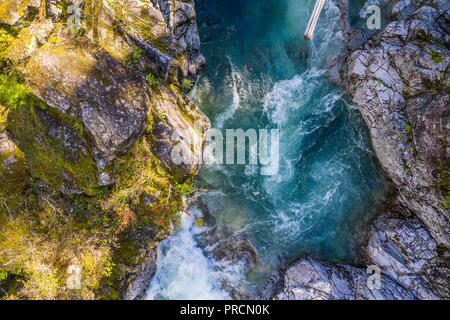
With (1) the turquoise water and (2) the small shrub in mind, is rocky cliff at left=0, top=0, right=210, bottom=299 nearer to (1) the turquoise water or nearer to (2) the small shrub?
(2) the small shrub

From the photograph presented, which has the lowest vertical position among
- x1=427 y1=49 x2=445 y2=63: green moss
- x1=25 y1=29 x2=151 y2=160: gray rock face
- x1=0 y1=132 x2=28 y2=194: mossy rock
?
x1=0 y1=132 x2=28 y2=194: mossy rock

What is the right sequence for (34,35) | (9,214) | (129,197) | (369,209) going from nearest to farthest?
(34,35), (9,214), (129,197), (369,209)

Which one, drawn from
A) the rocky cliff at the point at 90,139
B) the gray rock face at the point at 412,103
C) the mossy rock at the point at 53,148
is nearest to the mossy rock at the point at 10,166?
the rocky cliff at the point at 90,139

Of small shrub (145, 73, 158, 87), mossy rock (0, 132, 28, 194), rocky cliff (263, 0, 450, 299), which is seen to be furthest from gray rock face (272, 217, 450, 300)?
mossy rock (0, 132, 28, 194)

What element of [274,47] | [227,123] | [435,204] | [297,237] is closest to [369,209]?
[435,204]

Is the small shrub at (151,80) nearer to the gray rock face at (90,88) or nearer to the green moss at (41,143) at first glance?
the gray rock face at (90,88)

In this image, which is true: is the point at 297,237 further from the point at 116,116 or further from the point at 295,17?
the point at 295,17
